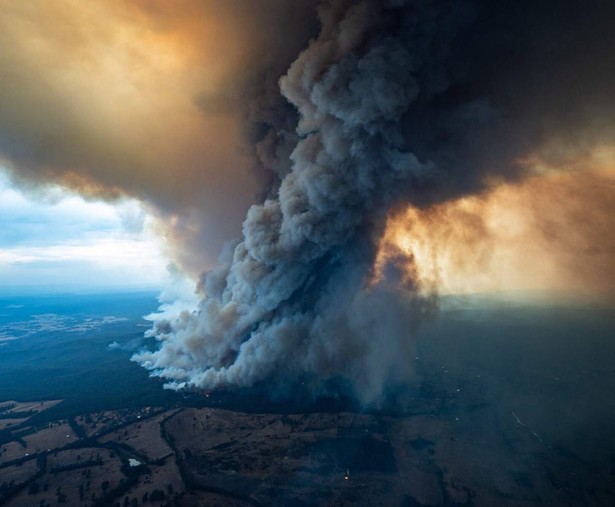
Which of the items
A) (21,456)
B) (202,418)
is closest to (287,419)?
(202,418)

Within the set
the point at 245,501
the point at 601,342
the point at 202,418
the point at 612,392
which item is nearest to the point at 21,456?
the point at 202,418

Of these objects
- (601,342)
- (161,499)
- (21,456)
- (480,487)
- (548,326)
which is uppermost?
(548,326)

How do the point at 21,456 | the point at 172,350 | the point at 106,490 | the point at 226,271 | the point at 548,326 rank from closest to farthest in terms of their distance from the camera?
the point at 106,490, the point at 21,456, the point at 226,271, the point at 172,350, the point at 548,326

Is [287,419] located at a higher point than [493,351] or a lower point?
lower

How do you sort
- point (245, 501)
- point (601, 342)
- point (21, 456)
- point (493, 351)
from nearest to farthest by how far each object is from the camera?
point (245, 501) → point (21, 456) → point (493, 351) → point (601, 342)

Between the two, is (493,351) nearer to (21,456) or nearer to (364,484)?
(364,484)

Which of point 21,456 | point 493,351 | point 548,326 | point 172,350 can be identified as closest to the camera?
point 21,456

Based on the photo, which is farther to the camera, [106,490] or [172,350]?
[172,350]

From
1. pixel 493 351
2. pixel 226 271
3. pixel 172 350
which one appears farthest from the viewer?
pixel 493 351

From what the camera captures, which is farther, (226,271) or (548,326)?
(548,326)

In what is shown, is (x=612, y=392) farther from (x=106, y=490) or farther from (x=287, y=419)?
(x=106, y=490)
